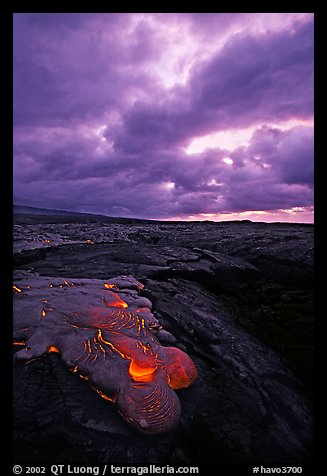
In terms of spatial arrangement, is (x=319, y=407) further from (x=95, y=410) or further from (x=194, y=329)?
(x=95, y=410)

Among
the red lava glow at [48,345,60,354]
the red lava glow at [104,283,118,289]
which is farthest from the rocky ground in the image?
the red lava glow at [104,283,118,289]

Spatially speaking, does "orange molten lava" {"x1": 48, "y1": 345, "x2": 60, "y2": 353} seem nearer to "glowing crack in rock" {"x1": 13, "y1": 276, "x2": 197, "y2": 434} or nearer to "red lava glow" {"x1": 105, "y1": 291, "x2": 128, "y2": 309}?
"glowing crack in rock" {"x1": 13, "y1": 276, "x2": 197, "y2": 434}

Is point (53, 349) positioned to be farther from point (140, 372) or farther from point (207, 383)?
point (207, 383)

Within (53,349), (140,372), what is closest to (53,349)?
Result: (53,349)

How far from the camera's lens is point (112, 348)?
2496mm

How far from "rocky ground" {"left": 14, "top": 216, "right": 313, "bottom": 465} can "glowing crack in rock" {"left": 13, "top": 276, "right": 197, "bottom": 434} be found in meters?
0.10

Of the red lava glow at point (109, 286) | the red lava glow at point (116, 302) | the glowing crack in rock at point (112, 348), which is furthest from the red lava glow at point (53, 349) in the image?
the red lava glow at point (109, 286)

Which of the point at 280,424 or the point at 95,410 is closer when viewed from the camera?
the point at 95,410

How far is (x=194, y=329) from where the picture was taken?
11.3 ft

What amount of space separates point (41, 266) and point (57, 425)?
Answer: 4.54 meters

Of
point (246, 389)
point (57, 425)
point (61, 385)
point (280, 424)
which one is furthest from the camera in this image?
point (246, 389)

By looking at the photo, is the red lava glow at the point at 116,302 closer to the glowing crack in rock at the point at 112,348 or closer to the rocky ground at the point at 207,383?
the glowing crack in rock at the point at 112,348
